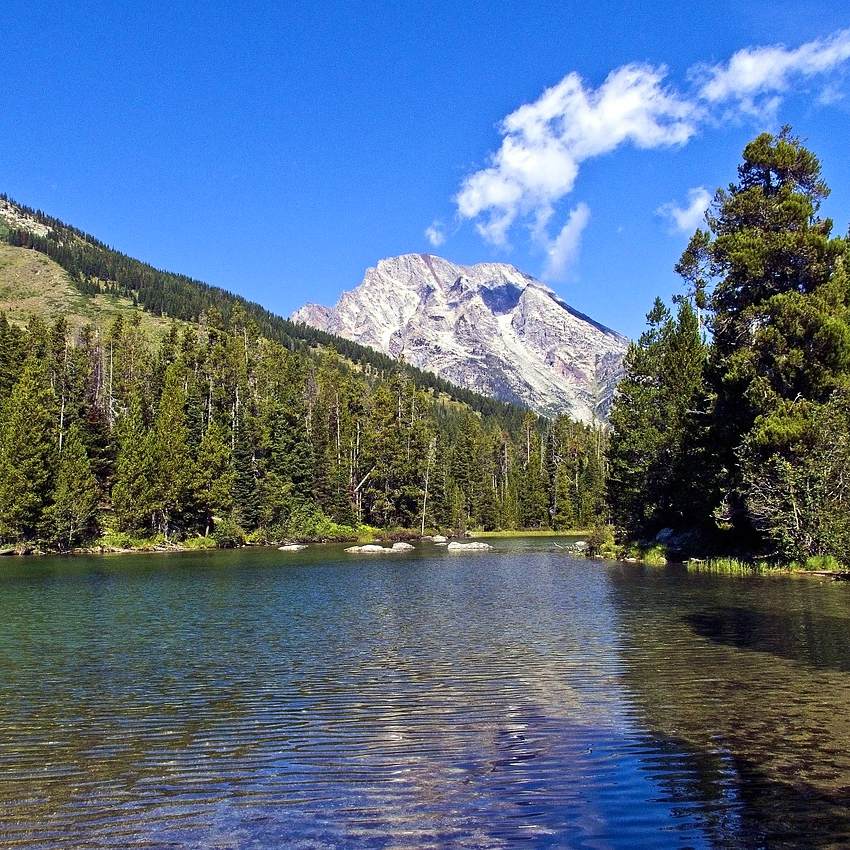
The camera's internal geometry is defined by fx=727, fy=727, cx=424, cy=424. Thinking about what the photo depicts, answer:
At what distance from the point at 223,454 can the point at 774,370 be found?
223 ft

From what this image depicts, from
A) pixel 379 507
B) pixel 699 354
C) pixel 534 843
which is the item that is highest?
pixel 699 354

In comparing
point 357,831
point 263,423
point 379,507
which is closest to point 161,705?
point 357,831

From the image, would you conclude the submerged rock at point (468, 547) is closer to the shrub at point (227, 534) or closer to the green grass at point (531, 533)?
the shrub at point (227, 534)

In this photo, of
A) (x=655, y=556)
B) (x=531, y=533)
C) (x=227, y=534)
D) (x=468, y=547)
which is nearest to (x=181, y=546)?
(x=227, y=534)

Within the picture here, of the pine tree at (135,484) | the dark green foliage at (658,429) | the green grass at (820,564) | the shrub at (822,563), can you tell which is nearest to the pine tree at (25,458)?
the pine tree at (135,484)

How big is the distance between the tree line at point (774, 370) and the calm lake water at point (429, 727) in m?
13.9

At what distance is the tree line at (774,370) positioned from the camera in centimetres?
4216

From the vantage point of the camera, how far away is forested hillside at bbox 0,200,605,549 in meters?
78.8

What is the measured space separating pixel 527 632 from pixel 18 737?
16359mm

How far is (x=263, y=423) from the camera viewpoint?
332 ft

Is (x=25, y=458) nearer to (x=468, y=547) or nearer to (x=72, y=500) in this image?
(x=72, y=500)

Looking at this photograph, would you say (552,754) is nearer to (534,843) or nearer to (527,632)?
(534,843)

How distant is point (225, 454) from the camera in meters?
93.2

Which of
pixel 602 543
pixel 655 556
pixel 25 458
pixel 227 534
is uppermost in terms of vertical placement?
pixel 25 458
